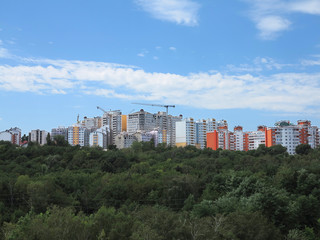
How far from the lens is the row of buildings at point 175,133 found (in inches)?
2167

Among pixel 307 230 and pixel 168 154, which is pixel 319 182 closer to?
pixel 307 230

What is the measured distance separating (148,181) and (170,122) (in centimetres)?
5578

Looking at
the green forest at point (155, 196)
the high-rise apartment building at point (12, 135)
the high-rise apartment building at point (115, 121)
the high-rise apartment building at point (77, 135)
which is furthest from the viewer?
the high-rise apartment building at point (115, 121)

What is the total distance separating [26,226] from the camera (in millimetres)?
15430

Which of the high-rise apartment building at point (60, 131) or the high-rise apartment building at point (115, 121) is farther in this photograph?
the high-rise apartment building at point (115, 121)

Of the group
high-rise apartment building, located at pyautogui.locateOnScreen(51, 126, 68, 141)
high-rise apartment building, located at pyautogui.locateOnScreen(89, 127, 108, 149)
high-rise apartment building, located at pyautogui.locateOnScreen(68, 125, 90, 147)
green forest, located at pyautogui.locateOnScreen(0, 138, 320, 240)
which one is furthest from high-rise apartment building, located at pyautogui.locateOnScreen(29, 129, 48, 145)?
green forest, located at pyautogui.locateOnScreen(0, 138, 320, 240)

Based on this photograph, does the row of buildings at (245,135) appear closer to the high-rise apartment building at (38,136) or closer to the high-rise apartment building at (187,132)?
the high-rise apartment building at (187,132)

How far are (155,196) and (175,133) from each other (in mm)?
45253

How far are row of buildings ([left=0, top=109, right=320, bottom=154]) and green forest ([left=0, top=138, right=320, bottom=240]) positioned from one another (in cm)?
1052

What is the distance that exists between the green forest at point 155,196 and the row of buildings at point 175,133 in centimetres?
1052

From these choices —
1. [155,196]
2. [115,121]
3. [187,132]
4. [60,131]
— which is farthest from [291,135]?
[60,131]

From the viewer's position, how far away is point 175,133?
71875 mm

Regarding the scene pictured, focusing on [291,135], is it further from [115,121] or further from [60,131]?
[60,131]

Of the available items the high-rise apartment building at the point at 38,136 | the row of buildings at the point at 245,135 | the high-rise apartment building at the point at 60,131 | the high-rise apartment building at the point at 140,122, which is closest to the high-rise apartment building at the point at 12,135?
the high-rise apartment building at the point at 38,136
